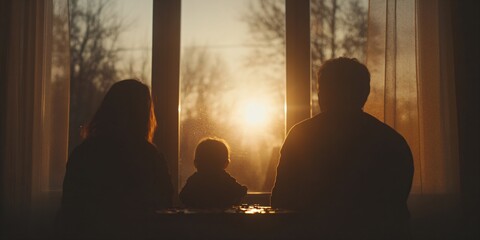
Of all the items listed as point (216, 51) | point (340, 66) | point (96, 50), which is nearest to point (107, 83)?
point (96, 50)

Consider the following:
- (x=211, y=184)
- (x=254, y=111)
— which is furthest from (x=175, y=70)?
(x=211, y=184)

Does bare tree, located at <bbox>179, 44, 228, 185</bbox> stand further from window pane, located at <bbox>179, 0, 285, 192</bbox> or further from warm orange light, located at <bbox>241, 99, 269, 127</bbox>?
warm orange light, located at <bbox>241, 99, 269, 127</bbox>

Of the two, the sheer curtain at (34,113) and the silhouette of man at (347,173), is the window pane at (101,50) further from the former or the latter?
the silhouette of man at (347,173)

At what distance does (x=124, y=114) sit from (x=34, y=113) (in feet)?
3.10

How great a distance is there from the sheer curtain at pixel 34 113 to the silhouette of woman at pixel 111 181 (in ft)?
2.88

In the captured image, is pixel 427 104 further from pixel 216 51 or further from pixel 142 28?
pixel 142 28

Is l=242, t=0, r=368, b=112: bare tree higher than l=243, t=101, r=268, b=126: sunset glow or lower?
higher

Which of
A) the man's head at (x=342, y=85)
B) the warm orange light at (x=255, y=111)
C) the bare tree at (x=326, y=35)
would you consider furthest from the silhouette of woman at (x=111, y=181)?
the bare tree at (x=326, y=35)

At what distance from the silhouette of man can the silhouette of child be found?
565 millimetres

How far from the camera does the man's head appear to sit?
63.4 inches

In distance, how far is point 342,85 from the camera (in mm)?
1624

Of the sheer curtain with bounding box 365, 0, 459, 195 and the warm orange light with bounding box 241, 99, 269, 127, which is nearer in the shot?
the sheer curtain with bounding box 365, 0, 459, 195

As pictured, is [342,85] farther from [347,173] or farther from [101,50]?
[101,50]

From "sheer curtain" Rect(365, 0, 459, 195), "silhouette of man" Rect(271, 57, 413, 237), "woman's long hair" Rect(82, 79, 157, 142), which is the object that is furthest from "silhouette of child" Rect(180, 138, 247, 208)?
"sheer curtain" Rect(365, 0, 459, 195)
